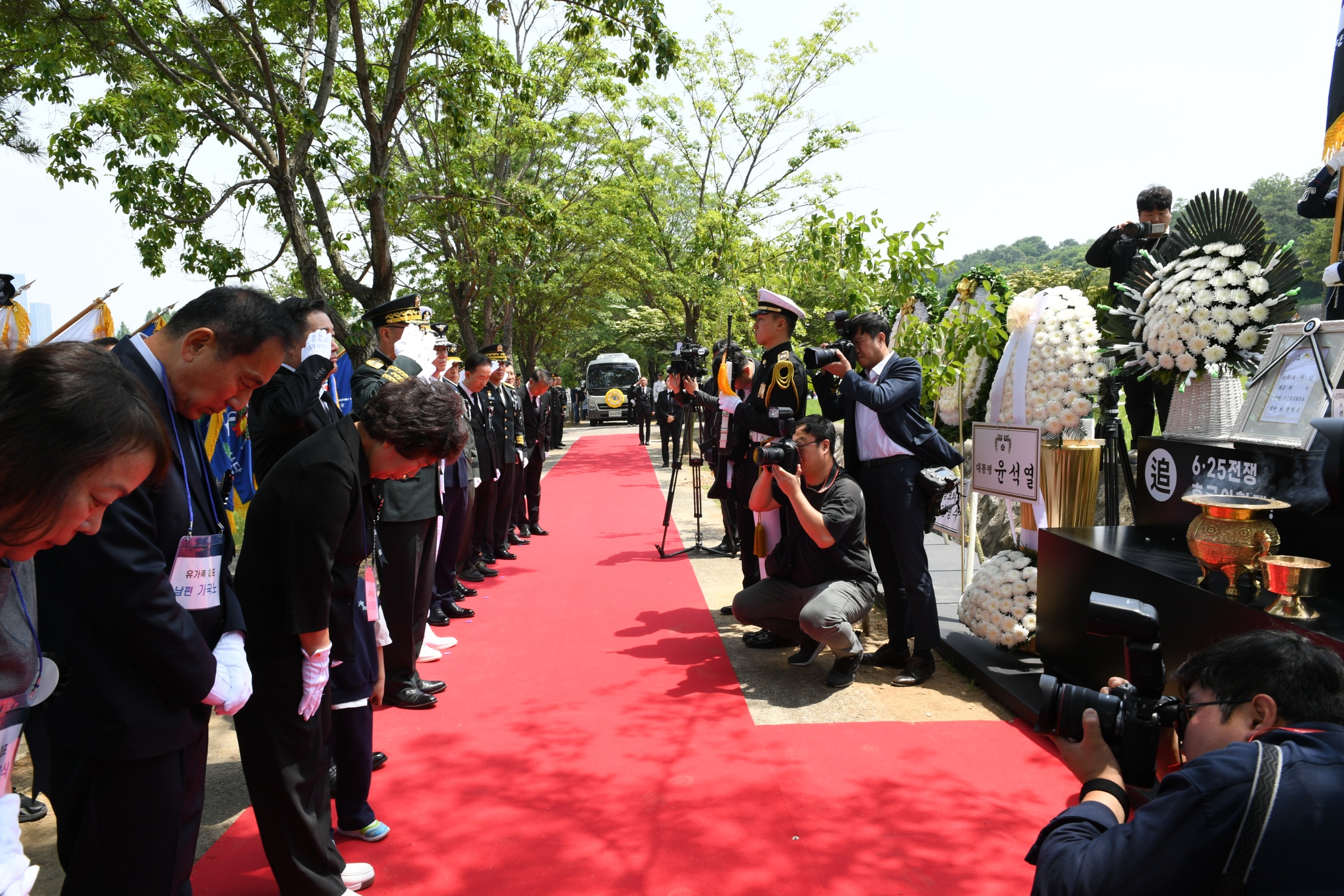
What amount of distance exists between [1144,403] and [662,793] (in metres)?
4.00

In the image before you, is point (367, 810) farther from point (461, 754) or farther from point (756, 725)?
point (756, 725)

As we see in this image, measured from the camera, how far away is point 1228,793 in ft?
4.03

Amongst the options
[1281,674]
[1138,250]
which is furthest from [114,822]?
[1138,250]

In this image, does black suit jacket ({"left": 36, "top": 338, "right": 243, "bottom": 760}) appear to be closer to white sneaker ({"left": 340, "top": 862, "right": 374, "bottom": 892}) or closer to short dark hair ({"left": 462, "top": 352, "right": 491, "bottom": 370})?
white sneaker ({"left": 340, "top": 862, "right": 374, "bottom": 892})

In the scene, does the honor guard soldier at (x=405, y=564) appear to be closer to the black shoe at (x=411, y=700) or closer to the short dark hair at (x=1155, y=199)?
the black shoe at (x=411, y=700)

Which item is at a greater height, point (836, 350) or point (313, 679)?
point (836, 350)

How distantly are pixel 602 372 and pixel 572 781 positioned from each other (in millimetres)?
26705

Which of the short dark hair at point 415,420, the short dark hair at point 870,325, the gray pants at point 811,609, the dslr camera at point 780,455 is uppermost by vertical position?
the short dark hair at point 870,325

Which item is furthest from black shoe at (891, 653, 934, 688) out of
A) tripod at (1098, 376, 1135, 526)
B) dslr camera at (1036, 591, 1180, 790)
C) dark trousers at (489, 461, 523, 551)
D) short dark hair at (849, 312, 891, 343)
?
dark trousers at (489, 461, 523, 551)

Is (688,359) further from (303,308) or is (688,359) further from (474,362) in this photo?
(303,308)

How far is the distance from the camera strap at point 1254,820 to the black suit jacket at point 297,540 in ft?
6.85

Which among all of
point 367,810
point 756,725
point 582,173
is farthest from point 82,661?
point 582,173

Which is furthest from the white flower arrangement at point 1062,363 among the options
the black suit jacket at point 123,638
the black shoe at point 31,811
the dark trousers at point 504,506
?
the dark trousers at point 504,506

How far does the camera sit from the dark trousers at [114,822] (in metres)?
1.65
